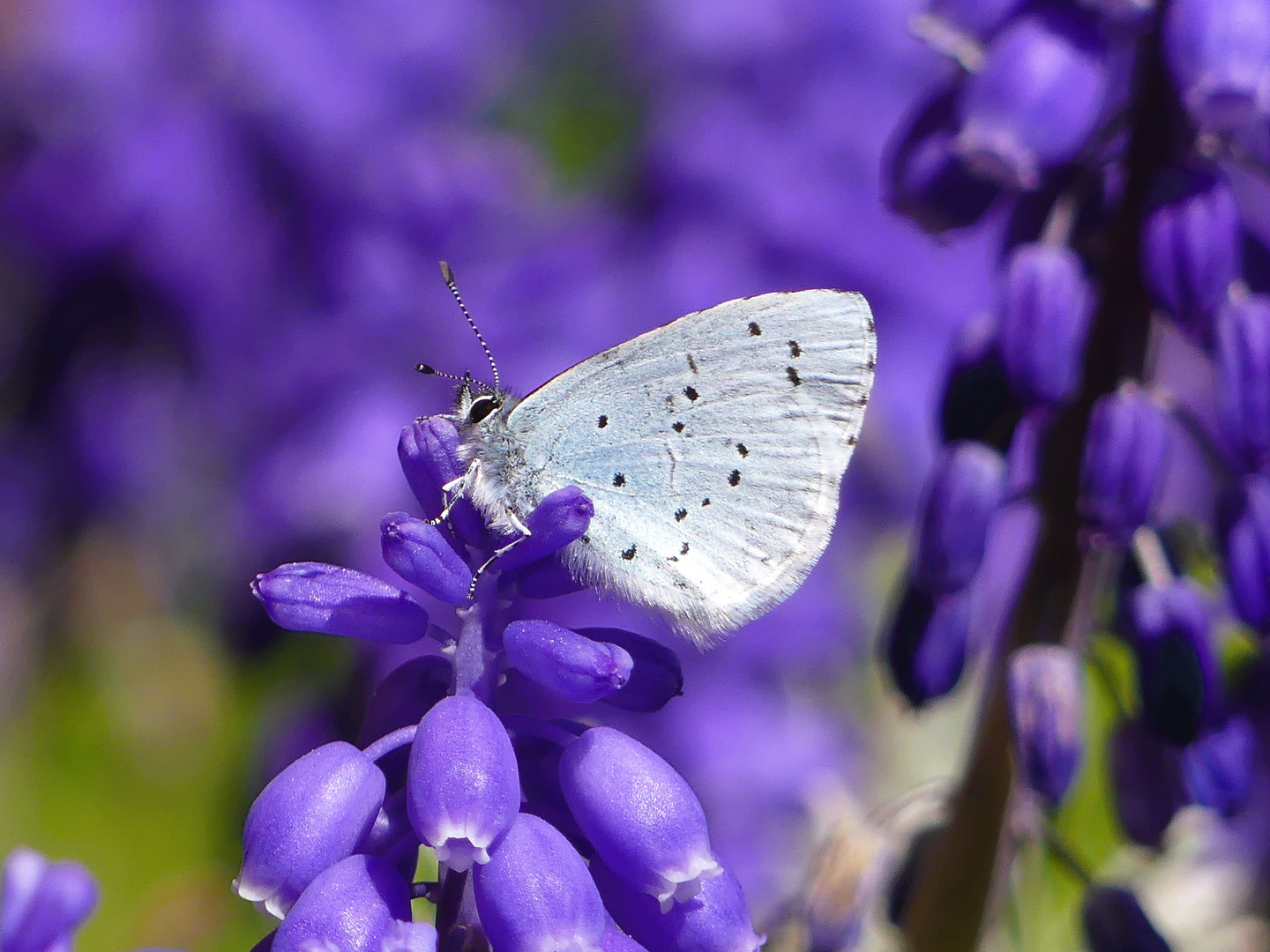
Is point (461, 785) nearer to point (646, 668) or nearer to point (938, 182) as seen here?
point (646, 668)

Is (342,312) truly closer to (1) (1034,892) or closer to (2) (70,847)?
(2) (70,847)

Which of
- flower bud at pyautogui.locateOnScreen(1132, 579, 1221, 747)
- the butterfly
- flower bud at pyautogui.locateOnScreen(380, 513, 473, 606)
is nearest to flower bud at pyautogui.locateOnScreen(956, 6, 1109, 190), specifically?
the butterfly

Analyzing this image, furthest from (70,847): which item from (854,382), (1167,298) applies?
(1167,298)

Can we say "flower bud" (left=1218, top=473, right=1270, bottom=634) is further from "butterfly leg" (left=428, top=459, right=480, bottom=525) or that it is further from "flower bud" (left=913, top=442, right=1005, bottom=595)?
"butterfly leg" (left=428, top=459, right=480, bottom=525)

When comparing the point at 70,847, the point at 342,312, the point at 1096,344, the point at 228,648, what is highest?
the point at 1096,344

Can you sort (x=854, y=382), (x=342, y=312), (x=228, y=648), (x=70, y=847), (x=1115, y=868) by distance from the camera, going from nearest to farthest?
(x=854, y=382) < (x=1115, y=868) < (x=70, y=847) < (x=228, y=648) < (x=342, y=312)

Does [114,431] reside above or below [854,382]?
below
